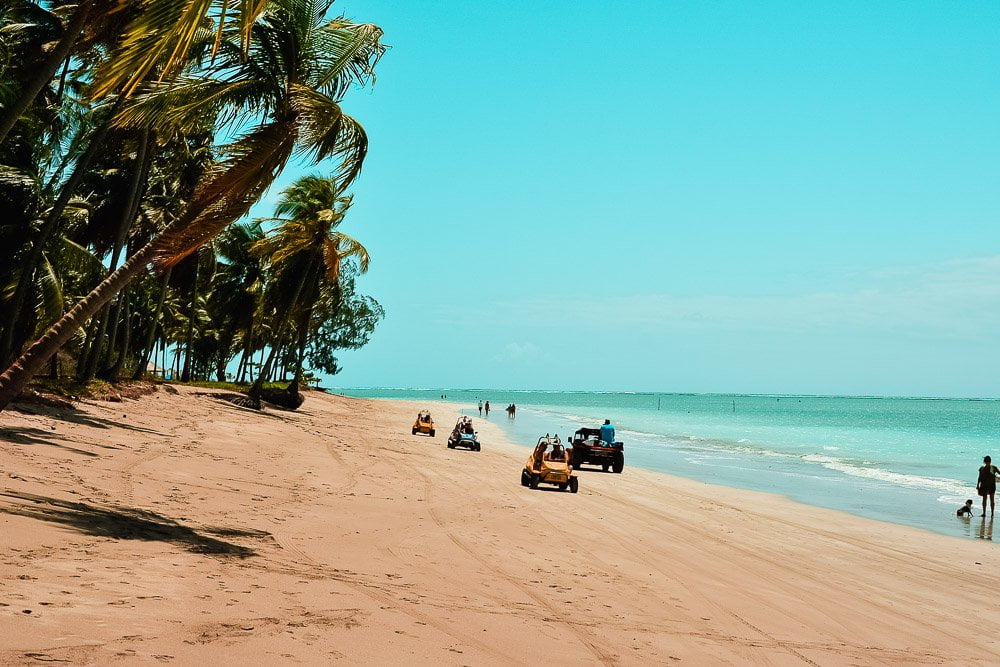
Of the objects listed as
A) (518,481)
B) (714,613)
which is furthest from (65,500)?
(518,481)

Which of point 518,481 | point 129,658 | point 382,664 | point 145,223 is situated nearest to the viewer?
point 129,658

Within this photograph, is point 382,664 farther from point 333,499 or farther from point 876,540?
point 876,540

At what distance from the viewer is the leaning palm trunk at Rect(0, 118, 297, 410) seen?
27.7ft

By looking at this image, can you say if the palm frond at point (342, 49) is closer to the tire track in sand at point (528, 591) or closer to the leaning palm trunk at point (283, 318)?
the tire track in sand at point (528, 591)

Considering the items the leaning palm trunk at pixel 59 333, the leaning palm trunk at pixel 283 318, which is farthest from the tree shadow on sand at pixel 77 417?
the leaning palm trunk at pixel 283 318

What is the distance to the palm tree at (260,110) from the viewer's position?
358 inches

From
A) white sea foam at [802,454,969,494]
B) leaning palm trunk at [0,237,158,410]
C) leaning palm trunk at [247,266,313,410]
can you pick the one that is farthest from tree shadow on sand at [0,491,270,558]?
leaning palm trunk at [247,266,313,410]

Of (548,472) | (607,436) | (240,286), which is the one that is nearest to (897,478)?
(607,436)

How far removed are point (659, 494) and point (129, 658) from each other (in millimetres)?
16085

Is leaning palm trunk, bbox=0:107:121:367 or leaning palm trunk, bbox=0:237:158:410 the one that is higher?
leaning palm trunk, bbox=0:107:121:367

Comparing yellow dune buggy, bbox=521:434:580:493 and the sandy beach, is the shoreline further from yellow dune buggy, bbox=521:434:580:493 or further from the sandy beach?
yellow dune buggy, bbox=521:434:580:493

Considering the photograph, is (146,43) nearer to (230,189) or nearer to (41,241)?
(230,189)

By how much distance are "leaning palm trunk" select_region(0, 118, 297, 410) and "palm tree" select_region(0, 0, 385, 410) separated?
0.01m

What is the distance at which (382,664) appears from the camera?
489cm
